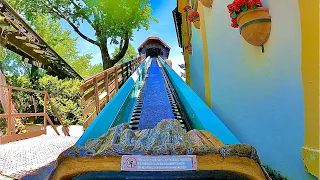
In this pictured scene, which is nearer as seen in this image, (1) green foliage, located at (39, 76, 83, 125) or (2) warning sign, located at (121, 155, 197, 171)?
(2) warning sign, located at (121, 155, 197, 171)

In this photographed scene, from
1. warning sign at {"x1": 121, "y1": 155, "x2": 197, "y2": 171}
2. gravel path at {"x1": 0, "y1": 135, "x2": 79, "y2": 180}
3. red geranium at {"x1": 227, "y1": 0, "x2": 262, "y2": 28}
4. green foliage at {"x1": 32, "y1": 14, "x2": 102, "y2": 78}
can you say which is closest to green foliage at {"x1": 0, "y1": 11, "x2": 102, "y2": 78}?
green foliage at {"x1": 32, "y1": 14, "x2": 102, "y2": 78}

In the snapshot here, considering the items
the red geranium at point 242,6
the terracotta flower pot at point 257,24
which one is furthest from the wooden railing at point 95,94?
the terracotta flower pot at point 257,24

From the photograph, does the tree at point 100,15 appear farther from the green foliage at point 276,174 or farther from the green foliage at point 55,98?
the green foliage at point 276,174

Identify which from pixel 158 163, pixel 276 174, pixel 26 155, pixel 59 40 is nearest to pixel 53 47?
pixel 59 40

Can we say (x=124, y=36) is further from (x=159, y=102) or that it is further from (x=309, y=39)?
(x=309, y=39)

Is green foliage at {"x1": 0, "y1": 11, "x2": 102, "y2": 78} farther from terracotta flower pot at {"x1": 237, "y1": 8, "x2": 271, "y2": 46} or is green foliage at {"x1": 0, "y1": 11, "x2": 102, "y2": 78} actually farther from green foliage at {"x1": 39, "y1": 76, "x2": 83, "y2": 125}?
terracotta flower pot at {"x1": 237, "y1": 8, "x2": 271, "y2": 46}

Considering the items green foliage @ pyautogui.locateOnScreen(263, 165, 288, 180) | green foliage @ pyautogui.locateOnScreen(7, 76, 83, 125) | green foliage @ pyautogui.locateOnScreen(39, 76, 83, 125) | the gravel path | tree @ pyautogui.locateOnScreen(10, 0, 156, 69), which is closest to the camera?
green foliage @ pyautogui.locateOnScreen(263, 165, 288, 180)

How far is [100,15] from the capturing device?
1656cm

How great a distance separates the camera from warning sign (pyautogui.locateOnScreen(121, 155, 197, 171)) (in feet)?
3.30

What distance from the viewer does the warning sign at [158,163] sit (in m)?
1.00

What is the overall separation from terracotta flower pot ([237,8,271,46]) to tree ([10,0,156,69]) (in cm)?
1392

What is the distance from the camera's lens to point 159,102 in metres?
4.81

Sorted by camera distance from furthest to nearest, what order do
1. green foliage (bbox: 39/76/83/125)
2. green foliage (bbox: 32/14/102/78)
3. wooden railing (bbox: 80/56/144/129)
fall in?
green foliage (bbox: 32/14/102/78), green foliage (bbox: 39/76/83/125), wooden railing (bbox: 80/56/144/129)

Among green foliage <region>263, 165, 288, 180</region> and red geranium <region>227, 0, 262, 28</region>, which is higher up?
red geranium <region>227, 0, 262, 28</region>
